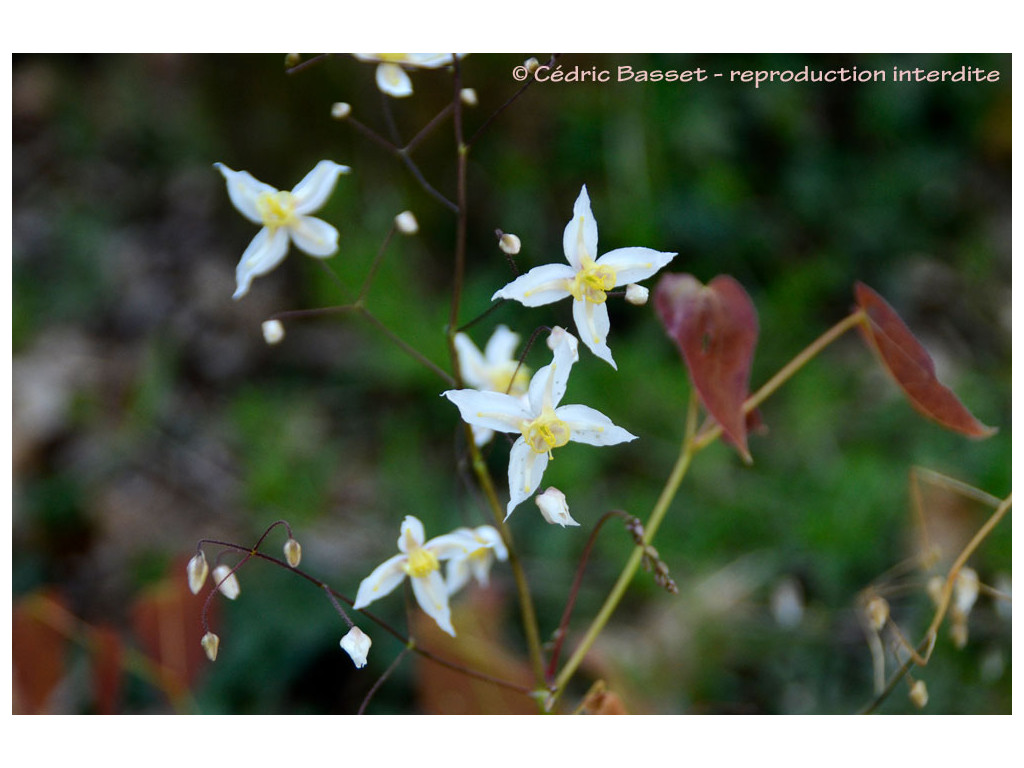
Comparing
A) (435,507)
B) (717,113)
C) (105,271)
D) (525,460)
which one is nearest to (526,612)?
(525,460)

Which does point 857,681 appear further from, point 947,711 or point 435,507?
point 435,507

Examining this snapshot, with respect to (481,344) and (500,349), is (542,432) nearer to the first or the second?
(500,349)

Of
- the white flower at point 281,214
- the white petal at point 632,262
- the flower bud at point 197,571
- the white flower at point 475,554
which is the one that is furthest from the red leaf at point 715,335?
the flower bud at point 197,571

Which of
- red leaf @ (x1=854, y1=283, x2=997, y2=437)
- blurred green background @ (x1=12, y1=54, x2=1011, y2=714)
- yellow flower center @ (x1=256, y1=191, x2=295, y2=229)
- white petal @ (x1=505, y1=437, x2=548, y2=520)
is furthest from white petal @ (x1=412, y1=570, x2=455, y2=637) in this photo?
blurred green background @ (x1=12, y1=54, x2=1011, y2=714)

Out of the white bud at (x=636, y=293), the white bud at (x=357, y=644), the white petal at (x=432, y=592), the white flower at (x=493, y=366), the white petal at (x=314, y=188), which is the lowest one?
the white bud at (x=357, y=644)

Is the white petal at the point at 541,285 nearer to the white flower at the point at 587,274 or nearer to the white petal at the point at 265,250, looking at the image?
the white flower at the point at 587,274

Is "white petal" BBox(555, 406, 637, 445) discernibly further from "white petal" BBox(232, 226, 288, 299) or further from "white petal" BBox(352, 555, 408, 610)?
"white petal" BBox(232, 226, 288, 299)

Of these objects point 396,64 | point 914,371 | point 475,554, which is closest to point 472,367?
point 475,554
